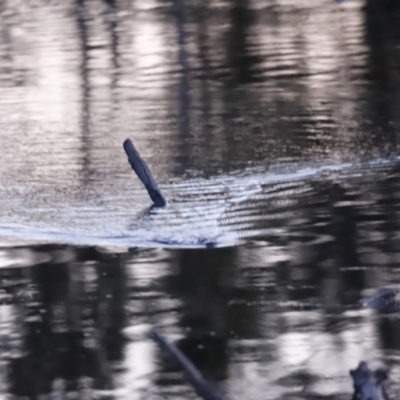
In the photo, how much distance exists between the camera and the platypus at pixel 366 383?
4.83 meters

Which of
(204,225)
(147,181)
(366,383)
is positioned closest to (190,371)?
(366,383)

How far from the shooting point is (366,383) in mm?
4918

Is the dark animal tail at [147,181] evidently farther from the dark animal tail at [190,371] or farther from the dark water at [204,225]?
the dark animal tail at [190,371]

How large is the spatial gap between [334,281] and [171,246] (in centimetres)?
143

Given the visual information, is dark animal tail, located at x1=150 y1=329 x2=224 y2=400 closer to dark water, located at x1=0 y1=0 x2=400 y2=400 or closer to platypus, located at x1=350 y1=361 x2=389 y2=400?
dark water, located at x1=0 y1=0 x2=400 y2=400

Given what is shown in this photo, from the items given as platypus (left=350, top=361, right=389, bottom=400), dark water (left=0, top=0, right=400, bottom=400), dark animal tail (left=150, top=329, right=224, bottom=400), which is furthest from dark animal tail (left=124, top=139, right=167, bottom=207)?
platypus (left=350, top=361, right=389, bottom=400)

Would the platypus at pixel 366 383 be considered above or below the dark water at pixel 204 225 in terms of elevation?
above

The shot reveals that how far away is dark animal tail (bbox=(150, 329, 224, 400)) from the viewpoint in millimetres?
5230

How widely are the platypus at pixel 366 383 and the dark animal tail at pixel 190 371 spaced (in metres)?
0.62

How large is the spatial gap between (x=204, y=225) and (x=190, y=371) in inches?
111

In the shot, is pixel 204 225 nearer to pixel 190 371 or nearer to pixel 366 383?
pixel 190 371

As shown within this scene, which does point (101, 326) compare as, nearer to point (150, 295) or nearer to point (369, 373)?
point (150, 295)

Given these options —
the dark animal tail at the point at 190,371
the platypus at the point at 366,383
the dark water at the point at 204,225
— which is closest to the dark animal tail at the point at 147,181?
the dark water at the point at 204,225

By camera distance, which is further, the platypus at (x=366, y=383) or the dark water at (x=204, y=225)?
the dark water at (x=204, y=225)
